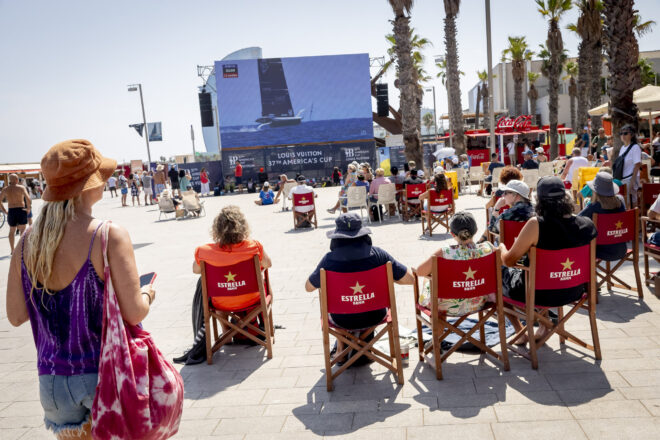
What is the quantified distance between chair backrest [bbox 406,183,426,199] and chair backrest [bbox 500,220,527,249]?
22.2ft

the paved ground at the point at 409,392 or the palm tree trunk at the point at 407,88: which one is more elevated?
the palm tree trunk at the point at 407,88

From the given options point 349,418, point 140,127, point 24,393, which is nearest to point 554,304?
point 349,418

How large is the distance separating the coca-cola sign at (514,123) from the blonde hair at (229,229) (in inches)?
1067

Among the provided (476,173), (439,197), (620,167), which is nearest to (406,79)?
(476,173)

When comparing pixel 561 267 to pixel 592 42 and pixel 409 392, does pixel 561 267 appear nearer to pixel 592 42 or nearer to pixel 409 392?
pixel 409 392

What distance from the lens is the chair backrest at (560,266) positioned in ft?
12.6

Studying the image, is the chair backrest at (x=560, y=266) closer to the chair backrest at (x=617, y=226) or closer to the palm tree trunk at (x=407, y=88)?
the chair backrest at (x=617, y=226)

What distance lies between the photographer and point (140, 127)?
30344mm

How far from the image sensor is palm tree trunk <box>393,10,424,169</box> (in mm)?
17062

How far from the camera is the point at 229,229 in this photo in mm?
4387

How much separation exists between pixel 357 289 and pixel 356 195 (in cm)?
899

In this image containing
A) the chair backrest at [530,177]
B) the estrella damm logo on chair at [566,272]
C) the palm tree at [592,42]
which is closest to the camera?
the estrella damm logo on chair at [566,272]

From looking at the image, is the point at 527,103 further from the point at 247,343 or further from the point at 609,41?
the point at 247,343

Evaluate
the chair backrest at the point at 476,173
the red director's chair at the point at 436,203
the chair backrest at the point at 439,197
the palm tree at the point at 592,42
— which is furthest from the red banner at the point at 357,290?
the palm tree at the point at 592,42
